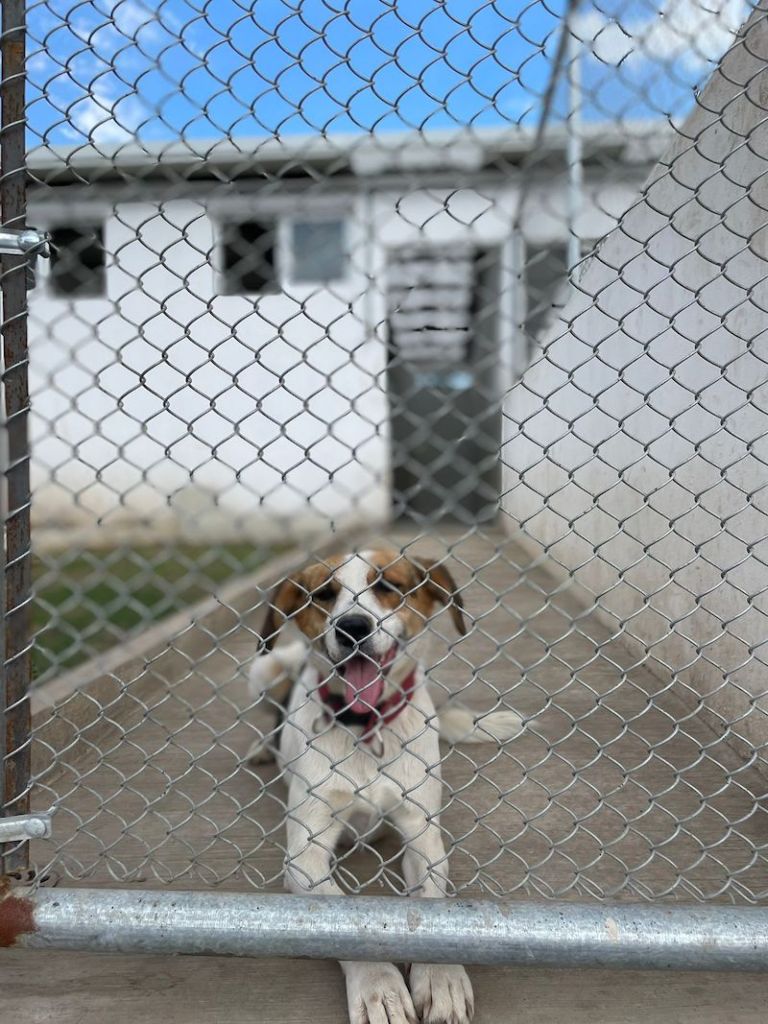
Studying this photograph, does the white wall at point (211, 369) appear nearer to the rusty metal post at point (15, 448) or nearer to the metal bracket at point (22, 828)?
the rusty metal post at point (15, 448)

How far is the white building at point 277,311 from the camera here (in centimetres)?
158

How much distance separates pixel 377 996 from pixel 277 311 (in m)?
2.35

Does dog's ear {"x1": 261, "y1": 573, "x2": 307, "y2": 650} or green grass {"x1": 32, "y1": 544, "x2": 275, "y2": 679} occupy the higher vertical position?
dog's ear {"x1": 261, "y1": 573, "x2": 307, "y2": 650}

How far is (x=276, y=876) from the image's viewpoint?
1886 mm

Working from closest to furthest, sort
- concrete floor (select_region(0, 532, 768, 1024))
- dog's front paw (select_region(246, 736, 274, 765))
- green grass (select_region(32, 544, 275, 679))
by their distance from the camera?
concrete floor (select_region(0, 532, 768, 1024))
dog's front paw (select_region(246, 736, 274, 765))
green grass (select_region(32, 544, 275, 679))

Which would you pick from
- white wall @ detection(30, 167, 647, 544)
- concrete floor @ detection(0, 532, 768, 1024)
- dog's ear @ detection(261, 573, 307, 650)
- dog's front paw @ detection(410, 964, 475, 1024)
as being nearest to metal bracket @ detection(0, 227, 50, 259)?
white wall @ detection(30, 167, 647, 544)

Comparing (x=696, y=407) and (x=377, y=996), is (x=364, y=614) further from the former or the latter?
(x=696, y=407)

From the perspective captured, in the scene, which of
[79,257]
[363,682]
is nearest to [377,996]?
[363,682]

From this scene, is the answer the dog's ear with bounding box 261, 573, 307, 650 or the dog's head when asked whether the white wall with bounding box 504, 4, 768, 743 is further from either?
the dog's ear with bounding box 261, 573, 307, 650

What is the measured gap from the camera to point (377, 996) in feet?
4.70

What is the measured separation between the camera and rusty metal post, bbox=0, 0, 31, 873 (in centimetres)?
147

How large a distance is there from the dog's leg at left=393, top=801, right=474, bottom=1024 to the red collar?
0.22 metres

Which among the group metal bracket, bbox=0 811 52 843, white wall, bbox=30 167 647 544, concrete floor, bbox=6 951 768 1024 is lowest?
concrete floor, bbox=6 951 768 1024

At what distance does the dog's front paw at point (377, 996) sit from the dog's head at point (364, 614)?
566 millimetres
